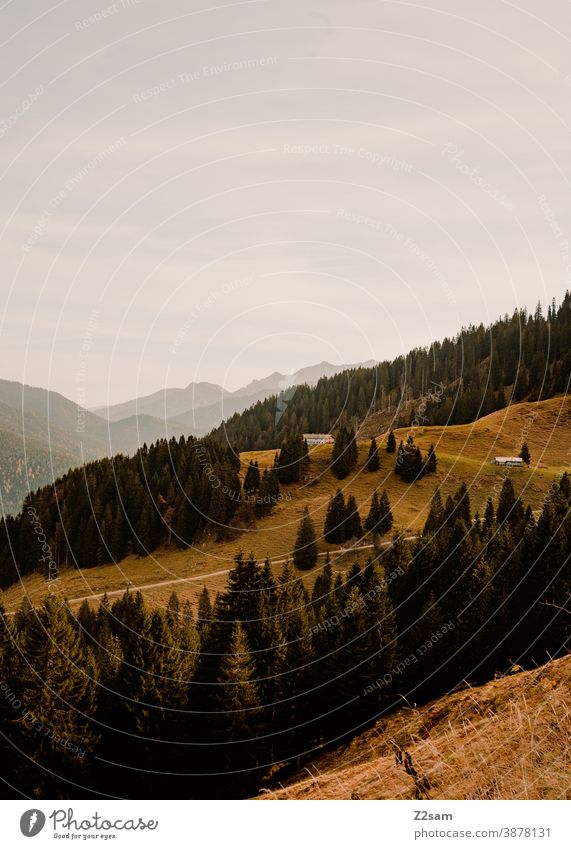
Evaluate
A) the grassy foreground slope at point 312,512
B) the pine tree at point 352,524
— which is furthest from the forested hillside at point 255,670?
the pine tree at point 352,524

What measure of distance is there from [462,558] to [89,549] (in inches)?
3327

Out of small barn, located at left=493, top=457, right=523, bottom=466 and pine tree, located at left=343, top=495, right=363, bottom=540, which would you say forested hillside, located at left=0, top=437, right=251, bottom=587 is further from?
small barn, located at left=493, top=457, right=523, bottom=466

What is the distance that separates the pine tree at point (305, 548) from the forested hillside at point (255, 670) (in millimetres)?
40707

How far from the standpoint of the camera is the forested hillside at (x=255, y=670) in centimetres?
3834

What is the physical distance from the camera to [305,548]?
96.2 m

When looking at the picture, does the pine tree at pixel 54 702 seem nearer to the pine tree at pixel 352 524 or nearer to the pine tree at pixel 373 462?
the pine tree at pixel 352 524

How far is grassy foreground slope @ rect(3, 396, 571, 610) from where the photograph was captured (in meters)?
102

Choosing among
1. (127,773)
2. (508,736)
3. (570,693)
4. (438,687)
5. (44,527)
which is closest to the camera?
(508,736)

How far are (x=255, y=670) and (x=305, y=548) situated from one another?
54.2m

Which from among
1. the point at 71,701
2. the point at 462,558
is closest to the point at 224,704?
the point at 71,701

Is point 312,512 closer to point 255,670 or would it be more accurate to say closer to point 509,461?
point 509,461

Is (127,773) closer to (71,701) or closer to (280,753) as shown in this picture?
(71,701)

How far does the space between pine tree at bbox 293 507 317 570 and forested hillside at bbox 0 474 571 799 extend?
4071 cm

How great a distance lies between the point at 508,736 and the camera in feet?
45.0
